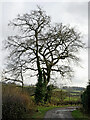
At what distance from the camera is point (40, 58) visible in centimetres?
2919

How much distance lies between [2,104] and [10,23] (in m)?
17.7

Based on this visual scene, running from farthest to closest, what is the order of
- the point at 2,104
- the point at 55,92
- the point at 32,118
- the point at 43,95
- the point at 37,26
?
1. the point at 55,92
2. the point at 37,26
3. the point at 43,95
4. the point at 32,118
5. the point at 2,104

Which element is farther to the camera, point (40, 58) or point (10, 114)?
point (40, 58)

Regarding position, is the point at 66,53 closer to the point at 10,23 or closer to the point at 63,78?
the point at 63,78

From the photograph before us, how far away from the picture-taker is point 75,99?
1391 inches

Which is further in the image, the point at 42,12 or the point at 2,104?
the point at 42,12

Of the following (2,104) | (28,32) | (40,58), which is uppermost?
(28,32)

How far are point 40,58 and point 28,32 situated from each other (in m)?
4.26

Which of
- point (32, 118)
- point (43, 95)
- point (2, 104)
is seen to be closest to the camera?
point (2, 104)

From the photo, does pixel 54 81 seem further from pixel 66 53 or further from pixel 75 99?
pixel 75 99

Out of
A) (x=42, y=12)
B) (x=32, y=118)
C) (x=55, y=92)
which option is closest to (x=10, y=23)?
(x=42, y=12)

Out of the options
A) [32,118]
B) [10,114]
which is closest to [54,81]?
[32,118]

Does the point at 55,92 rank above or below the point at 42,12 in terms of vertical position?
below

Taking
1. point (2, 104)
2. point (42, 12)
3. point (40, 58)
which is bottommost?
point (2, 104)
